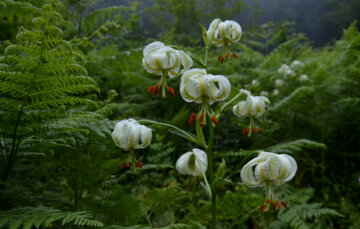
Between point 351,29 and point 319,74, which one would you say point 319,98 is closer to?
point 319,74

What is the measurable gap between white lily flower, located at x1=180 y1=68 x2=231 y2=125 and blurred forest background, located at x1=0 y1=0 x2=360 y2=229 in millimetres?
274

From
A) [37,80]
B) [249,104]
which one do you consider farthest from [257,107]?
[37,80]

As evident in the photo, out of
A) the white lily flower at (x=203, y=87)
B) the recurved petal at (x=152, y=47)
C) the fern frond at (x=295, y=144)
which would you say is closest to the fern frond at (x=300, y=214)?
the fern frond at (x=295, y=144)

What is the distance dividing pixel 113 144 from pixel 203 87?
2.22 ft

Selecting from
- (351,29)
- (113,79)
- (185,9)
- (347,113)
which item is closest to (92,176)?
(113,79)

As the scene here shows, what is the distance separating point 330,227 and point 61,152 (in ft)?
6.31

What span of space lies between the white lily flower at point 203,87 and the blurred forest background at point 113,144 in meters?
0.27

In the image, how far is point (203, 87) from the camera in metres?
0.96

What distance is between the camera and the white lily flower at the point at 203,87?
95cm

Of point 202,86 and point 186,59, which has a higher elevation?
point 186,59

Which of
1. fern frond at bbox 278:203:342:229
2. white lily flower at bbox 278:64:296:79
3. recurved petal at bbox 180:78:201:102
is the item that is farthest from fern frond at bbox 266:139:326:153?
white lily flower at bbox 278:64:296:79

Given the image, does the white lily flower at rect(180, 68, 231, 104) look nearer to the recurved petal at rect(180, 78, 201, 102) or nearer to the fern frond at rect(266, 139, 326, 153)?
the recurved petal at rect(180, 78, 201, 102)

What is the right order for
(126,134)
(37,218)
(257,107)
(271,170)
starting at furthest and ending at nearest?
1. (257,107)
2. (126,134)
3. (271,170)
4. (37,218)

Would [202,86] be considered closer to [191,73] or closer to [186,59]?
[191,73]
